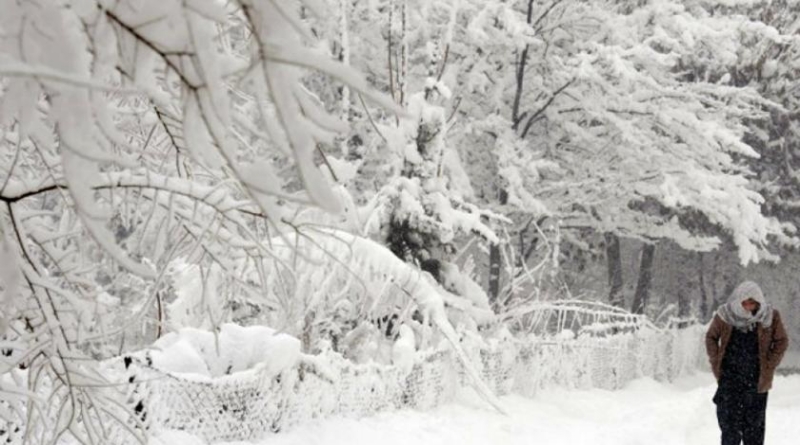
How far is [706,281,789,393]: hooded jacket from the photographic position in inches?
252

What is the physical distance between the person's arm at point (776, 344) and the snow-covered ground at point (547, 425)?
164 cm

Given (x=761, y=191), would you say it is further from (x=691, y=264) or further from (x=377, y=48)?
(x=377, y=48)

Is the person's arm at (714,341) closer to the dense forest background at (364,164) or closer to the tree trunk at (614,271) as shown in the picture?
the dense forest background at (364,164)

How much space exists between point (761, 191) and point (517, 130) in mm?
8666

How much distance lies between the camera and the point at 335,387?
6.73m

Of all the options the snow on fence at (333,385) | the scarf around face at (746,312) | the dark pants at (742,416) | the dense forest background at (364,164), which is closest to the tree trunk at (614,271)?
the dense forest background at (364,164)

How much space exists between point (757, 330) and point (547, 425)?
2.30 meters

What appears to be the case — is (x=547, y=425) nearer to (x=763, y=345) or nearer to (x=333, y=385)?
(x=763, y=345)

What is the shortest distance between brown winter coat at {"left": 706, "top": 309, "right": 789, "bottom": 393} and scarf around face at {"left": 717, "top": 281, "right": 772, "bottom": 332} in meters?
0.06

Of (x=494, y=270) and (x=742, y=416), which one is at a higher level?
(x=494, y=270)

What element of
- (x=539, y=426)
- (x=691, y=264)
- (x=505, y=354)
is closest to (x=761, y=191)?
(x=691, y=264)

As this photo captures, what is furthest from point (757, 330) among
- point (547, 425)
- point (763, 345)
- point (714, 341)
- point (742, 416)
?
point (547, 425)

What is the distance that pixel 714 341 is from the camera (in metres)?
6.67

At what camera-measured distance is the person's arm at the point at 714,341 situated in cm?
659
